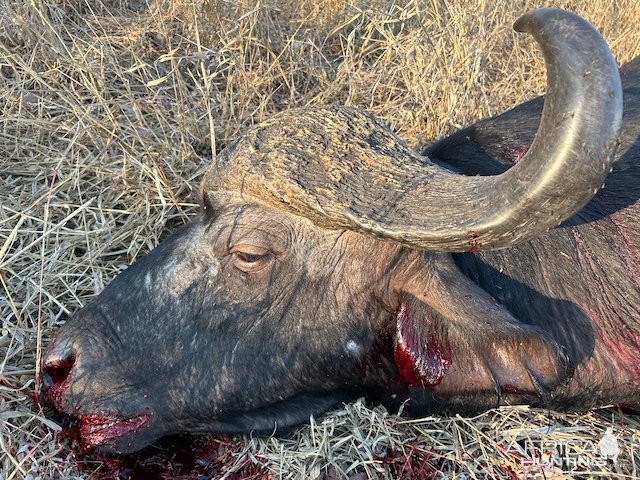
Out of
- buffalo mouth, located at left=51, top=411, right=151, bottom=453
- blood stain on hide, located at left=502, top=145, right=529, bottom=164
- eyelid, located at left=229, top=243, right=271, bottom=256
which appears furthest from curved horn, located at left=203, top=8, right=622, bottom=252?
buffalo mouth, located at left=51, top=411, right=151, bottom=453

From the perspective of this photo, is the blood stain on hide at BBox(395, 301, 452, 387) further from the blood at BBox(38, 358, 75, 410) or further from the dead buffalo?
the blood at BBox(38, 358, 75, 410)

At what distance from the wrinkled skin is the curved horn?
0.76 ft

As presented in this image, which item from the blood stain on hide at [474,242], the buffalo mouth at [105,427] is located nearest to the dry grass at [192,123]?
the buffalo mouth at [105,427]

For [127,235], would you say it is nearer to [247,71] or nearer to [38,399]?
[38,399]

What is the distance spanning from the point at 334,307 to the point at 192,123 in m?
2.18

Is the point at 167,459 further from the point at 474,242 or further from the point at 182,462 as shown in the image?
the point at 474,242

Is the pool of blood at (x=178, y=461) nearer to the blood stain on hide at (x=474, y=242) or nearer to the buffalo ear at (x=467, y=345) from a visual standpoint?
the buffalo ear at (x=467, y=345)

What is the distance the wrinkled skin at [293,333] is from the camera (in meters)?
2.50

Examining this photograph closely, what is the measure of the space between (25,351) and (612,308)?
247 centimetres

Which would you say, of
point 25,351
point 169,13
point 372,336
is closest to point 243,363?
point 372,336

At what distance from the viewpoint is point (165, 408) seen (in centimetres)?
256

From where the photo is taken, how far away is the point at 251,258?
257cm

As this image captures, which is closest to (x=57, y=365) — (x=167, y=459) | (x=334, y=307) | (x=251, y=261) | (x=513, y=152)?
(x=167, y=459)

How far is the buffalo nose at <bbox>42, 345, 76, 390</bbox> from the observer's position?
2.55 metres
